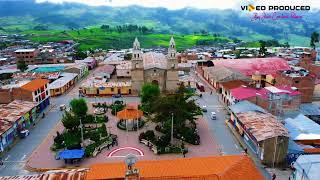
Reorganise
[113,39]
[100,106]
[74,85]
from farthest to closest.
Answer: [113,39], [74,85], [100,106]

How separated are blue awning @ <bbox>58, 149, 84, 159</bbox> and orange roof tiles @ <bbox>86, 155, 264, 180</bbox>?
24.2ft

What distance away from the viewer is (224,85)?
5566 centimetres

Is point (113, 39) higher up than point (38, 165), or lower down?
higher up

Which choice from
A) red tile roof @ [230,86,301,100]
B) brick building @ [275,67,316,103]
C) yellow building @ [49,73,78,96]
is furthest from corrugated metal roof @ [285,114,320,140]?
yellow building @ [49,73,78,96]

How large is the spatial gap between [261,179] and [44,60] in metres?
89.3

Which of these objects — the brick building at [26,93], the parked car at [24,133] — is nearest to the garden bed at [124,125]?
the parked car at [24,133]

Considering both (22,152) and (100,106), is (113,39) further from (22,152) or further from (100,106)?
(22,152)

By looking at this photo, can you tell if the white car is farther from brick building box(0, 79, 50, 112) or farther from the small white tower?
brick building box(0, 79, 50, 112)

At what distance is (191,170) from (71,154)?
48.7 feet

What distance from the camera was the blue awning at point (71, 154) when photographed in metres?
33.3

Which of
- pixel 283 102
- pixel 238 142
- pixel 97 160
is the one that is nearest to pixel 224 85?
pixel 283 102

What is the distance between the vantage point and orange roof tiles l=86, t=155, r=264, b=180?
24.4 metres

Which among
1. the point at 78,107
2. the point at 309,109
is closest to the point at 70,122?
the point at 78,107

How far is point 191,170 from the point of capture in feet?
83.4
